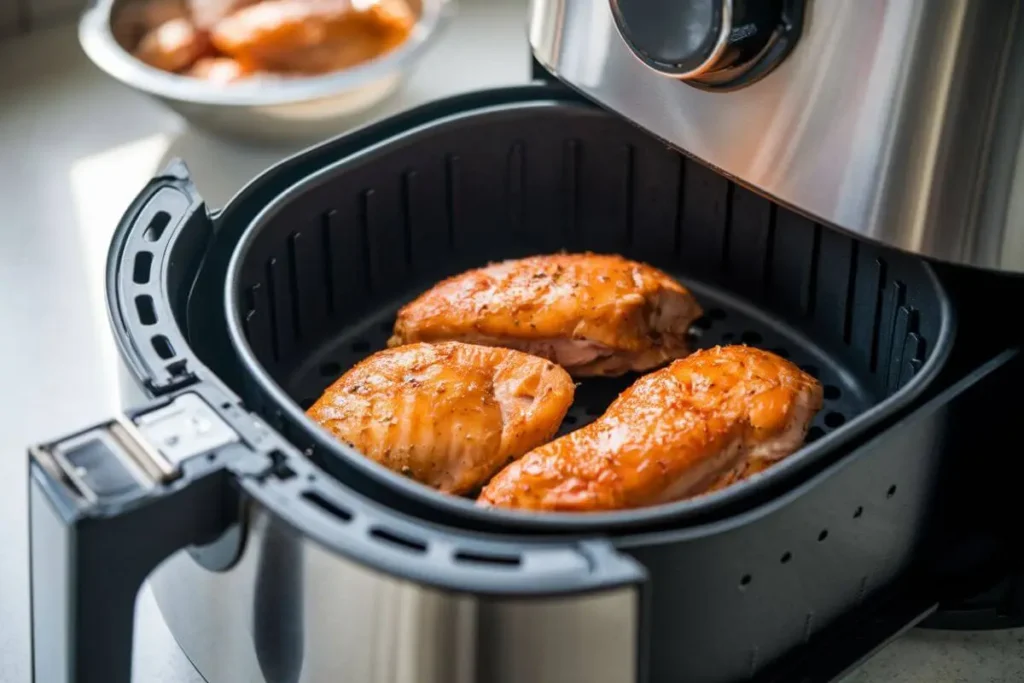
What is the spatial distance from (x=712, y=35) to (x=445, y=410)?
11.4 inches

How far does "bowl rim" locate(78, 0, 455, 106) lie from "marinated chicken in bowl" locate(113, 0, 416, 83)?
3 cm

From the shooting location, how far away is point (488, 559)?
22.3 inches

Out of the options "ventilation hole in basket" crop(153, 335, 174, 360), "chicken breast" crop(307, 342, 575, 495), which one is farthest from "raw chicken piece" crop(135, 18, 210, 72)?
"ventilation hole in basket" crop(153, 335, 174, 360)

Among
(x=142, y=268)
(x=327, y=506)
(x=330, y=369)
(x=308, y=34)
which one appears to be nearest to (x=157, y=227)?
(x=142, y=268)

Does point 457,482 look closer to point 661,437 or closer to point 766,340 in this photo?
point 661,437

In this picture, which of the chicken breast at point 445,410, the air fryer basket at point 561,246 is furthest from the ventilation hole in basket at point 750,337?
the chicken breast at point 445,410

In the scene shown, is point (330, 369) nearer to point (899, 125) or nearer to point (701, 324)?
point (701, 324)

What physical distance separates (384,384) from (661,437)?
0.62 ft

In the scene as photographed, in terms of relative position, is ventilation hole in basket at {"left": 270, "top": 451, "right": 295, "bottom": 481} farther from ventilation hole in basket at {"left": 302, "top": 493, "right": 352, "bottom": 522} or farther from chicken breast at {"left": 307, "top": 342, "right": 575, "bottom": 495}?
chicken breast at {"left": 307, "top": 342, "right": 575, "bottom": 495}

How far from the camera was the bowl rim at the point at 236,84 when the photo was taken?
1165mm

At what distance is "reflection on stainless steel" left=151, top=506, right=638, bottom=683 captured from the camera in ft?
1.81

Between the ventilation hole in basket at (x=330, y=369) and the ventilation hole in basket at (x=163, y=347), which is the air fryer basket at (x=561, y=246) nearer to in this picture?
the ventilation hole in basket at (x=330, y=369)

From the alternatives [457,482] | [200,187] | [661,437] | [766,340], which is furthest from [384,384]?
[200,187]

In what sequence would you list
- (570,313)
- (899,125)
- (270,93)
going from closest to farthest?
(899,125), (570,313), (270,93)
